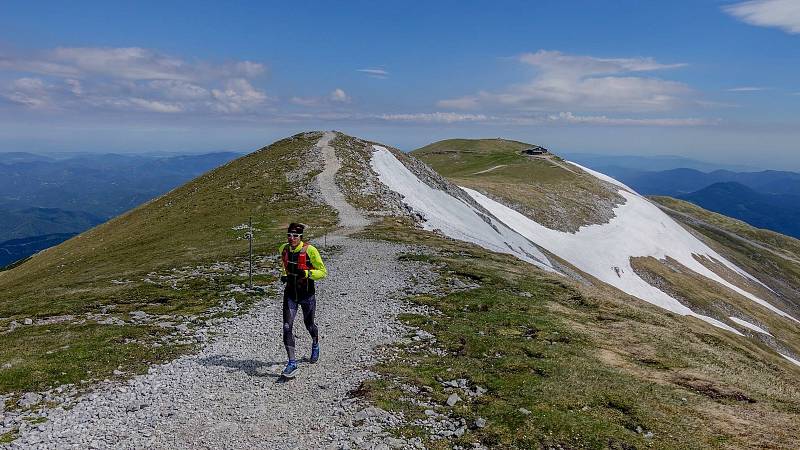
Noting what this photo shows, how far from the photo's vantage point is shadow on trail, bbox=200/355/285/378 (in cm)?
1680

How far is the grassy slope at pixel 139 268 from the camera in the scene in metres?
17.7

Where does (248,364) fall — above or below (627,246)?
above

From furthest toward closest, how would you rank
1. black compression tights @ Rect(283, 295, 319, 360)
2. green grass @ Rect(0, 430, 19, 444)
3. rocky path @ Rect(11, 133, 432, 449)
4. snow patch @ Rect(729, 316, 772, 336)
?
snow patch @ Rect(729, 316, 772, 336)
black compression tights @ Rect(283, 295, 319, 360)
rocky path @ Rect(11, 133, 432, 449)
green grass @ Rect(0, 430, 19, 444)

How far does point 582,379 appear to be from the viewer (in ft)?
56.9

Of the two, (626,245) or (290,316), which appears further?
(626,245)

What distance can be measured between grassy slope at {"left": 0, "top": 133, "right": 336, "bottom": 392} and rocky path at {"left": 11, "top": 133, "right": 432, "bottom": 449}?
2.25 meters

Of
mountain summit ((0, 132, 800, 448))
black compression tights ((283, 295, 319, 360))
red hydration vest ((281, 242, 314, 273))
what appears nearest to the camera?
mountain summit ((0, 132, 800, 448))

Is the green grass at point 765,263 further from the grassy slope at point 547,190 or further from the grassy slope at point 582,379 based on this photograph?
the grassy slope at point 582,379

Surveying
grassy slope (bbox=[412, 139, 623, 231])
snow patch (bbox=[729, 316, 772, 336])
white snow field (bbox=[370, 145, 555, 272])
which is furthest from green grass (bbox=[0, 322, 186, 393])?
grassy slope (bbox=[412, 139, 623, 231])

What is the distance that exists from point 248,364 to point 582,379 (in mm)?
12473

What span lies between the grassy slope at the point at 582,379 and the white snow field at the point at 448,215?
2869 cm

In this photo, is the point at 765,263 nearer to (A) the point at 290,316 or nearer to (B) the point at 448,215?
(B) the point at 448,215

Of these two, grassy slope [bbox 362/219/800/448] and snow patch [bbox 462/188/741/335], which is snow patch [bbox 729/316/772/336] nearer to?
snow patch [bbox 462/188/741/335]

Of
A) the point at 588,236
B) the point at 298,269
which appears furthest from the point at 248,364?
the point at 588,236
